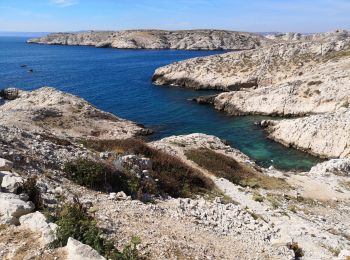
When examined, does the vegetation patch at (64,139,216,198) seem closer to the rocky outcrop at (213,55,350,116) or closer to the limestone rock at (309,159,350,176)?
the limestone rock at (309,159,350,176)

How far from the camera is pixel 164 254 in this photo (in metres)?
13.8

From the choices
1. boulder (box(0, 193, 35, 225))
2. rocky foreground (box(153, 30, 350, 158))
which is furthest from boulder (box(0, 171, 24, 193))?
rocky foreground (box(153, 30, 350, 158))

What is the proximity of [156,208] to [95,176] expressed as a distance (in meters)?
3.51

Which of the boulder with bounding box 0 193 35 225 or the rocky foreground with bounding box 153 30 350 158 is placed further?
the rocky foreground with bounding box 153 30 350 158

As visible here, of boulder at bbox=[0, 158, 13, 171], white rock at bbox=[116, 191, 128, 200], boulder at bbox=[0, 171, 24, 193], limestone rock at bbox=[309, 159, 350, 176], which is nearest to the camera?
boulder at bbox=[0, 171, 24, 193]

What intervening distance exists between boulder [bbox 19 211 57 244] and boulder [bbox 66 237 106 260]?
1.04 meters

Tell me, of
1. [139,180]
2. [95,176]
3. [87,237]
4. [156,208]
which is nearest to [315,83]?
[139,180]

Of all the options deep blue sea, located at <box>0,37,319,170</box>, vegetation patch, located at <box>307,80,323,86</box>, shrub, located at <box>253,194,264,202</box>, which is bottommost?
deep blue sea, located at <box>0,37,319,170</box>

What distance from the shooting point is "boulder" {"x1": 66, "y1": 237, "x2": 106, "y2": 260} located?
11.1 meters

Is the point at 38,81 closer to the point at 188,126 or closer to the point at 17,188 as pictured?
the point at 188,126

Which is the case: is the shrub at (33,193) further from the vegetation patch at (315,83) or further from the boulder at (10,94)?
the boulder at (10,94)

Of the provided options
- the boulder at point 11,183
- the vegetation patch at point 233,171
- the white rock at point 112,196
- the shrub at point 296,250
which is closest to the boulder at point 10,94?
the vegetation patch at point 233,171

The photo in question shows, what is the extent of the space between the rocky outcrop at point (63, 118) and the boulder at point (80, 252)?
3207 centimetres

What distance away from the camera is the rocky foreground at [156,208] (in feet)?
42.4
